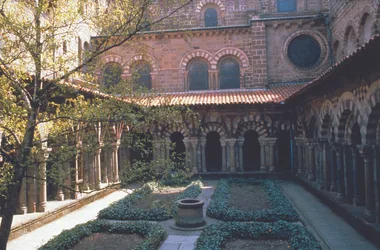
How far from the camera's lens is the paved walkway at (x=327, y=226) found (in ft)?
25.5

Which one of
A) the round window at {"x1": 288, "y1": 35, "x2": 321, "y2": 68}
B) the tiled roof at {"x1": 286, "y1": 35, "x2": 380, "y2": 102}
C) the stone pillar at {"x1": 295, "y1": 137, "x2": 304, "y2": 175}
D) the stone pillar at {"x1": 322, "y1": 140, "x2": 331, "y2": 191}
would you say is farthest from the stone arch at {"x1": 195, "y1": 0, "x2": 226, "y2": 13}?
the tiled roof at {"x1": 286, "y1": 35, "x2": 380, "y2": 102}

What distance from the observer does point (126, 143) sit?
6.32 metres

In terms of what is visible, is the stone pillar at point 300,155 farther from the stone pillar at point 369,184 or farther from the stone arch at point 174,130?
the stone pillar at point 369,184

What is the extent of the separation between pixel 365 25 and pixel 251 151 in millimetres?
8032

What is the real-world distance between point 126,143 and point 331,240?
532cm

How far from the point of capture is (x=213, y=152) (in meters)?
18.5

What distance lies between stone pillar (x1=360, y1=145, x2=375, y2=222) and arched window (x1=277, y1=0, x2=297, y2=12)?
12.9 meters

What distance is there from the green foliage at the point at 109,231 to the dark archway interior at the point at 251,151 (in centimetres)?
986

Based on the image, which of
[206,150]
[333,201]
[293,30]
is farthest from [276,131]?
[333,201]

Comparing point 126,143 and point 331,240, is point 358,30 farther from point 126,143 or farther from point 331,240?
point 126,143

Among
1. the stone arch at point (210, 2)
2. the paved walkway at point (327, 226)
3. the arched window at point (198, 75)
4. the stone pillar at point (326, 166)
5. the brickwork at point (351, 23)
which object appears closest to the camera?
the paved walkway at point (327, 226)

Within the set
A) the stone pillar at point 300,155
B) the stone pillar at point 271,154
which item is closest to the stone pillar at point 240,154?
the stone pillar at point 271,154

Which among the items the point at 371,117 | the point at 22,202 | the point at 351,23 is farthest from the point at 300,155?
the point at 22,202

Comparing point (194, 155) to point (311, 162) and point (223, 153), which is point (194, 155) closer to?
point (223, 153)
